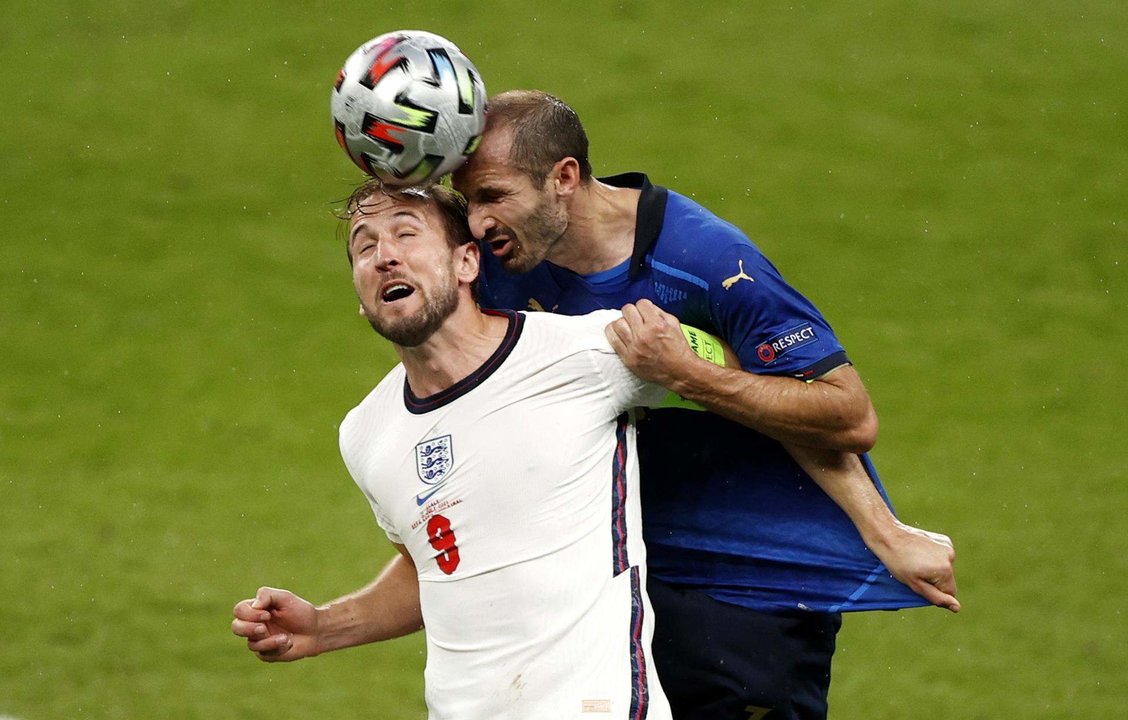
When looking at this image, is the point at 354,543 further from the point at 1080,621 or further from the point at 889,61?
the point at 889,61

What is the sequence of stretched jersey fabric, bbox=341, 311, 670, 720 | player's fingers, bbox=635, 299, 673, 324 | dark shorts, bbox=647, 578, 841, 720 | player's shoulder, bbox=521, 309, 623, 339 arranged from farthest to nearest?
dark shorts, bbox=647, 578, 841, 720
player's shoulder, bbox=521, 309, 623, 339
player's fingers, bbox=635, 299, 673, 324
stretched jersey fabric, bbox=341, 311, 670, 720

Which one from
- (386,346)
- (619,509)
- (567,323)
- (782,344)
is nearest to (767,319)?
(782,344)

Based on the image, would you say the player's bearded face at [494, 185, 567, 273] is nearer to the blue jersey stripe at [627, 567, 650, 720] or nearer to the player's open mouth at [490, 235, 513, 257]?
the player's open mouth at [490, 235, 513, 257]

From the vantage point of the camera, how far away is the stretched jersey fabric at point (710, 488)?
4629 mm

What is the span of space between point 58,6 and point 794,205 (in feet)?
21.2

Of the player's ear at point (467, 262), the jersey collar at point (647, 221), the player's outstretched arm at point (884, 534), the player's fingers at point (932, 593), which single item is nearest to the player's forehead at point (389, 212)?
the player's ear at point (467, 262)

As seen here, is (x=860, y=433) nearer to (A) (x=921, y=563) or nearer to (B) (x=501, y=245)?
(A) (x=921, y=563)

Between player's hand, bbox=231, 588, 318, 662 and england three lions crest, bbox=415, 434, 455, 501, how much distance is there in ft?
1.98

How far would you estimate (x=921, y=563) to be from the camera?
4617mm

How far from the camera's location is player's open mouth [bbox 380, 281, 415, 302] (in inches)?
169

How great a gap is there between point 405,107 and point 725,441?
137 cm

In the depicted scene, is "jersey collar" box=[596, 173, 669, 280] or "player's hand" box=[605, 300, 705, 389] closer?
"player's hand" box=[605, 300, 705, 389]

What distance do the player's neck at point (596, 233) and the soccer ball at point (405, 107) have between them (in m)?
0.48

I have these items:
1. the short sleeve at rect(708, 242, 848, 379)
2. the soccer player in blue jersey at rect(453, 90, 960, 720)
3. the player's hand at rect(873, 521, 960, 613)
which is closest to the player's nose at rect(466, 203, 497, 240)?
the soccer player in blue jersey at rect(453, 90, 960, 720)
